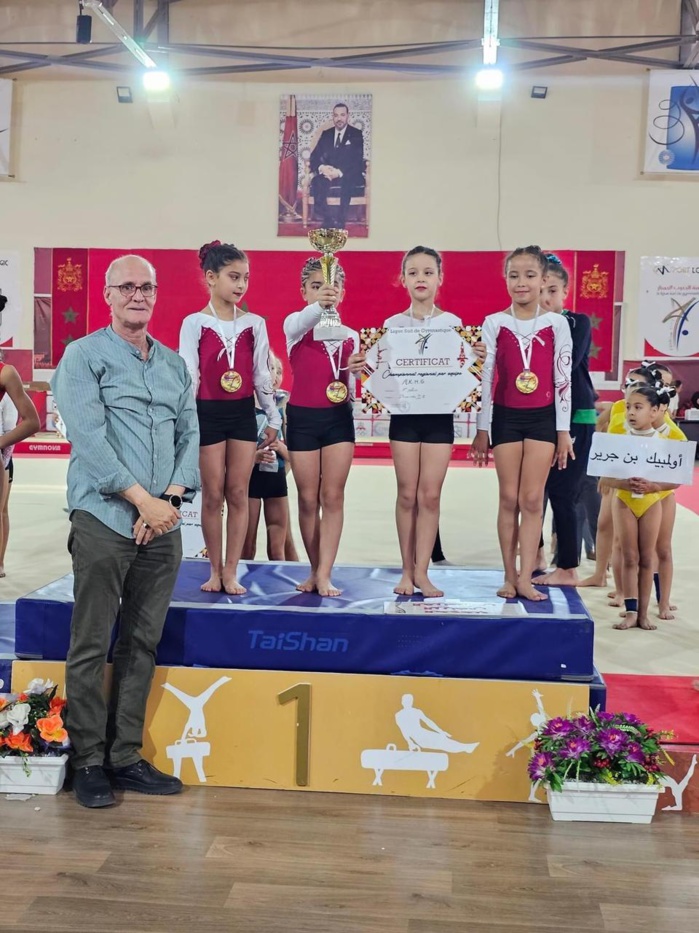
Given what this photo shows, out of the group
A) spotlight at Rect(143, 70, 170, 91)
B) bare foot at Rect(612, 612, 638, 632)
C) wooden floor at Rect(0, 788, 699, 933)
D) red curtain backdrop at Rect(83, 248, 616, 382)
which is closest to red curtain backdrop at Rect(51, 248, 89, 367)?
red curtain backdrop at Rect(83, 248, 616, 382)

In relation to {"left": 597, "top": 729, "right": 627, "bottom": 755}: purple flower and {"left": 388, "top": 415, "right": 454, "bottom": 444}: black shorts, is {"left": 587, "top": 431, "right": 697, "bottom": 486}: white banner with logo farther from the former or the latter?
{"left": 597, "top": 729, "right": 627, "bottom": 755}: purple flower

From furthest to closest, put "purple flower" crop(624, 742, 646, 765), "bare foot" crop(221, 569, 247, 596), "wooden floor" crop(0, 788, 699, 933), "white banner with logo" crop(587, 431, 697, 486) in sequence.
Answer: "white banner with logo" crop(587, 431, 697, 486) < "bare foot" crop(221, 569, 247, 596) < "purple flower" crop(624, 742, 646, 765) < "wooden floor" crop(0, 788, 699, 933)

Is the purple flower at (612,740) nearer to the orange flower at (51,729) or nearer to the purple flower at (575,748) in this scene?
the purple flower at (575,748)

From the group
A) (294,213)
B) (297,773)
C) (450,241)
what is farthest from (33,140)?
(297,773)

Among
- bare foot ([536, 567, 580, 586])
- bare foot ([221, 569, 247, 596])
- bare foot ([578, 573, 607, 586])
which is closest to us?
bare foot ([221, 569, 247, 596])

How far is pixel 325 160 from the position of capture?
13.3 meters

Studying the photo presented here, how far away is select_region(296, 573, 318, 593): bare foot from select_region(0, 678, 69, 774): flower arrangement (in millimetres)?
924

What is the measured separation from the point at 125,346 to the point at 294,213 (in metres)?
11.1

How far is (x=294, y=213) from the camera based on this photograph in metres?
13.4

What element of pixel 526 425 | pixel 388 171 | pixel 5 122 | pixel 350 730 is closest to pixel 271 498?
pixel 526 425

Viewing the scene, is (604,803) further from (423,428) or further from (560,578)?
(560,578)

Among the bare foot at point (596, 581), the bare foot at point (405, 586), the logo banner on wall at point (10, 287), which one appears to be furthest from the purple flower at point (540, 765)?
the logo banner on wall at point (10, 287)

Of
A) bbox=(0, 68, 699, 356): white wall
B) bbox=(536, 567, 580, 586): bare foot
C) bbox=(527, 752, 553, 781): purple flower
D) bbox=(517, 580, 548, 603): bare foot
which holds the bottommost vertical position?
bbox=(527, 752, 553, 781): purple flower

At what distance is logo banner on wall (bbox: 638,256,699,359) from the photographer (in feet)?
42.5
